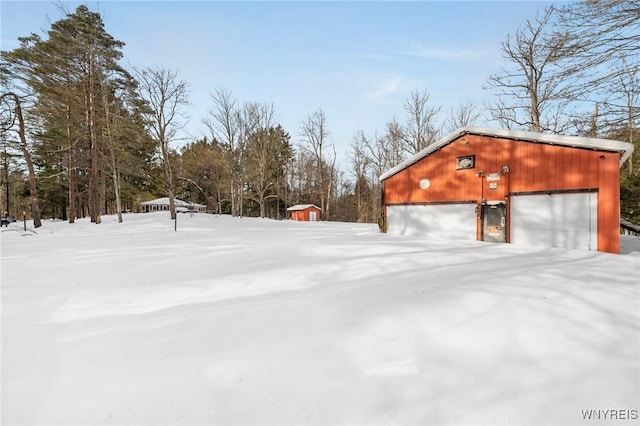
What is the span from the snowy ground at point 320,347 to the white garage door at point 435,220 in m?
6.19

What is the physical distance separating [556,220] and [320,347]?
10.1m

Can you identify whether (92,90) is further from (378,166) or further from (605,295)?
(378,166)

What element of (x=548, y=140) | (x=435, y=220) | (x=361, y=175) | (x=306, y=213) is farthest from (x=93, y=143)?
(x=361, y=175)

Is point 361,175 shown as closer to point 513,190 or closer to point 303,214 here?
point 303,214

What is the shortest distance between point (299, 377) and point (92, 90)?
2171 cm

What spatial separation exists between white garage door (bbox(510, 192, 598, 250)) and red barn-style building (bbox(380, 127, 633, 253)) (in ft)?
0.07

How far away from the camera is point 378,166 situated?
33.0m

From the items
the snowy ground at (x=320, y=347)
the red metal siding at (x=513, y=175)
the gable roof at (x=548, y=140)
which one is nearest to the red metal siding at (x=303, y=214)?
the red metal siding at (x=513, y=175)

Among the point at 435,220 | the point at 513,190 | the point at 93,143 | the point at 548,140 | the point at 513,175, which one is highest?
the point at 93,143

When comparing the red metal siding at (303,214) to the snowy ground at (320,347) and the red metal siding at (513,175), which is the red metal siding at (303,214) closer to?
the red metal siding at (513,175)

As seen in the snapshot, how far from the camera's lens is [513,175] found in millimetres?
10398

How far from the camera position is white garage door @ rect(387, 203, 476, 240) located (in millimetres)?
11609

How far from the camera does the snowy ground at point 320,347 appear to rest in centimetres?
211

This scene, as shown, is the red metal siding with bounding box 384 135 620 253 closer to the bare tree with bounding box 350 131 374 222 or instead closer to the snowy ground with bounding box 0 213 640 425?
the snowy ground with bounding box 0 213 640 425
